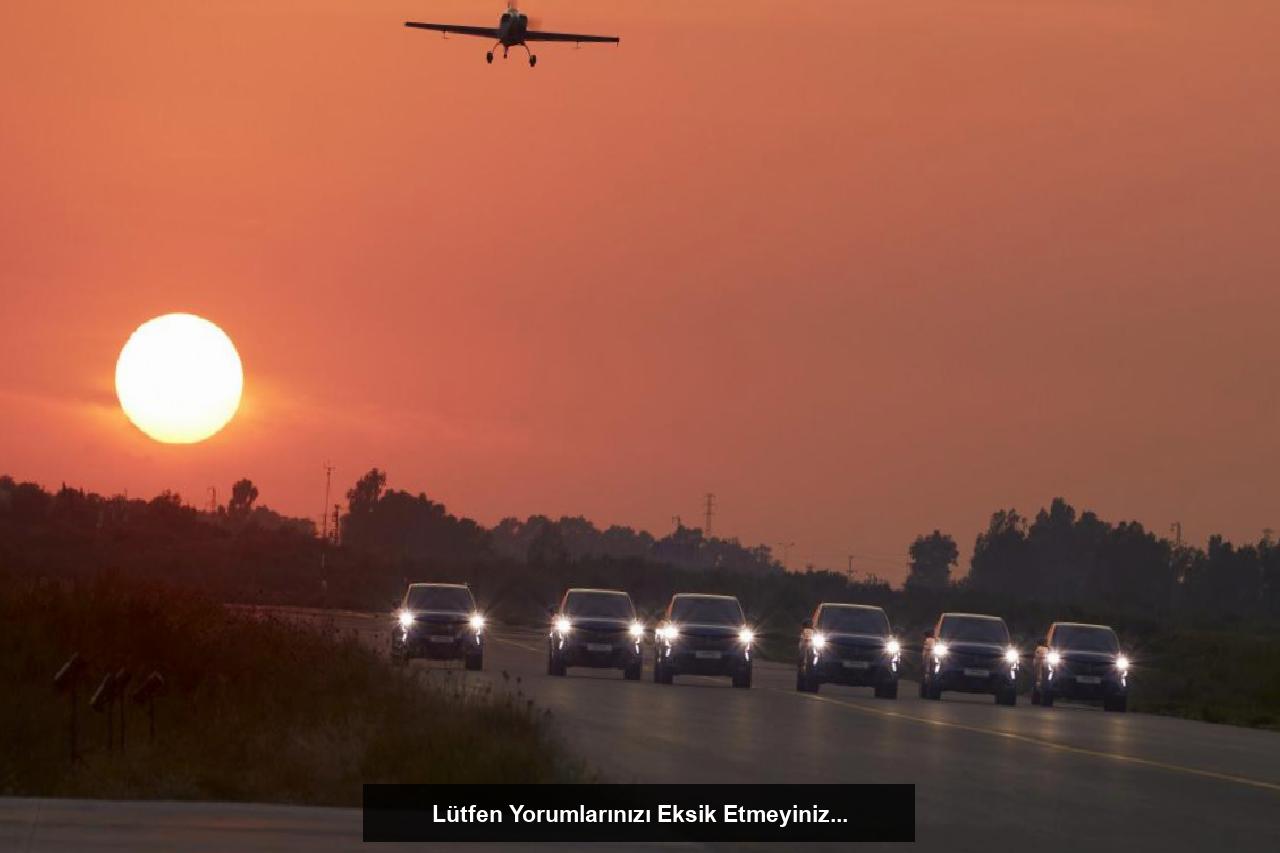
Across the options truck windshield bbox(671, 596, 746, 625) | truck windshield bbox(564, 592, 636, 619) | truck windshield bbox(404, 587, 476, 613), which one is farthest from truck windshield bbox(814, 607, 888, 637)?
truck windshield bbox(404, 587, 476, 613)

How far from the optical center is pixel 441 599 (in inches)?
1907

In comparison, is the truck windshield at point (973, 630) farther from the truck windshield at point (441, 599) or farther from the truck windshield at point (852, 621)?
the truck windshield at point (441, 599)

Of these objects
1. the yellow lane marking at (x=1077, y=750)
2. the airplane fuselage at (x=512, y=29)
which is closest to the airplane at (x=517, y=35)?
the airplane fuselage at (x=512, y=29)

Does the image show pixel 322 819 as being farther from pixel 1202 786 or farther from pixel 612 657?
pixel 612 657

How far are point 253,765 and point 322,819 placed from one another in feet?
12.8

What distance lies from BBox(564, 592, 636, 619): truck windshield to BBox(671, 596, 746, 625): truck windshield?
1595 mm

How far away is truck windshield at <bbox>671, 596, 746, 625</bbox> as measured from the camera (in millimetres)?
45781

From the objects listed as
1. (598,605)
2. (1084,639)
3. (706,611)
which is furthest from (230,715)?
(1084,639)

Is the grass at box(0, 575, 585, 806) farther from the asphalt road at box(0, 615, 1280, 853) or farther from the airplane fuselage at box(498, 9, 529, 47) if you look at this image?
the airplane fuselage at box(498, 9, 529, 47)

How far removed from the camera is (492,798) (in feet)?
56.9

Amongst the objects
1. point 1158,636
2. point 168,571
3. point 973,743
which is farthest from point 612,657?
point 168,571

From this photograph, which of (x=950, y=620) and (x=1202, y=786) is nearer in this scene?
(x=1202, y=786)

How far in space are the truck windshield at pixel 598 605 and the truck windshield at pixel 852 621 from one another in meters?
4.52

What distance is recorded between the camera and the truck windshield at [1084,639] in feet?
151
